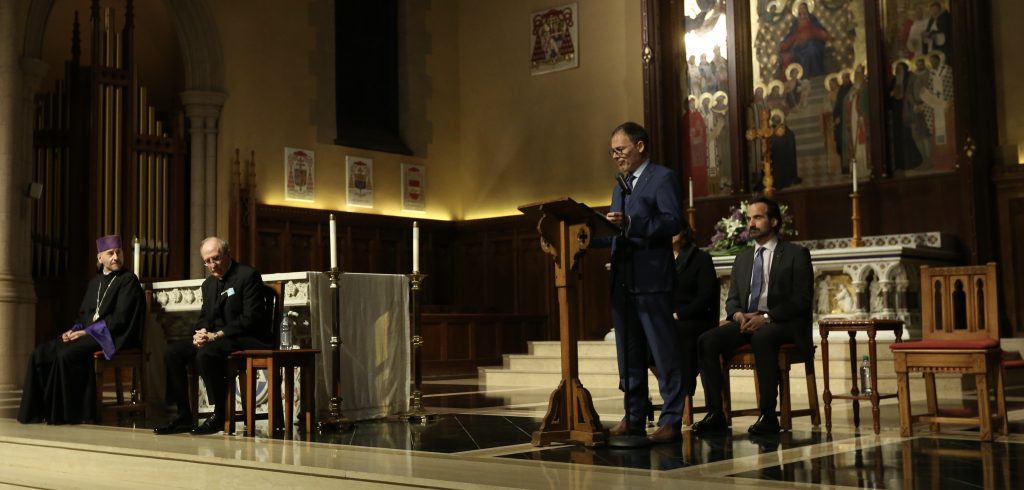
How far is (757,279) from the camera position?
→ 5.77 meters

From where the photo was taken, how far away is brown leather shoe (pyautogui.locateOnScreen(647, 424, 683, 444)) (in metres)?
4.83

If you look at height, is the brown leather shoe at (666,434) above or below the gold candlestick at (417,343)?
below

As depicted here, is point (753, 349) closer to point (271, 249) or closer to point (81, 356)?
point (81, 356)

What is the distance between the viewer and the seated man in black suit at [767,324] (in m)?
5.45

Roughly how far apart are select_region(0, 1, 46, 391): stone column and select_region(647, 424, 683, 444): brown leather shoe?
530 centimetres

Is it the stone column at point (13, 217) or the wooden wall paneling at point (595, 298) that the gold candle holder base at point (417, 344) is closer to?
the stone column at point (13, 217)

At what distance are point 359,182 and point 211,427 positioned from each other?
25.0 ft

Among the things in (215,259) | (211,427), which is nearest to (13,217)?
(215,259)

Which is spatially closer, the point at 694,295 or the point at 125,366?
the point at 694,295

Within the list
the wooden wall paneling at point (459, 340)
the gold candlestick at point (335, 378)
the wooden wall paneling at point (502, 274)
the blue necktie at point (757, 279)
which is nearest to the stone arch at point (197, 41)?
the wooden wall paneling at point (459, 340)

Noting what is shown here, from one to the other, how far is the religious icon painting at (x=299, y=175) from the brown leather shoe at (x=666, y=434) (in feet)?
27.6

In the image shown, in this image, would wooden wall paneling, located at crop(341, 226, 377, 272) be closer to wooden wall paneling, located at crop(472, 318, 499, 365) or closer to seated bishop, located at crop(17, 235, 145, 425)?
wooden wall paneling, located at crop(472, 318, 499, 365)

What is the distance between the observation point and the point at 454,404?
26.3 ft

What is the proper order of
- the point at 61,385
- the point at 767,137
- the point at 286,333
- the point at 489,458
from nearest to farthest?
the point at 489,458 < the point at 286,333 < the point at 61,385 < the point at 767,137
